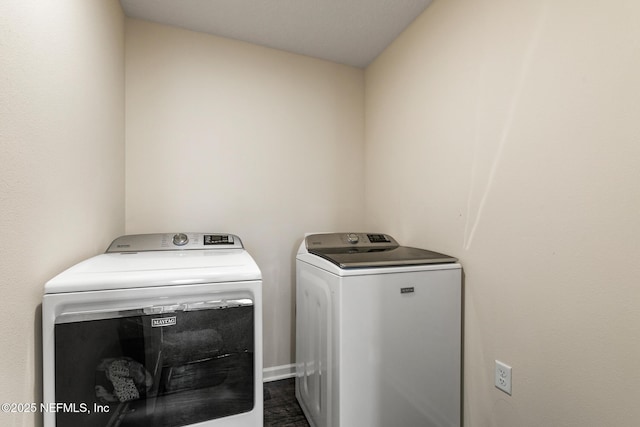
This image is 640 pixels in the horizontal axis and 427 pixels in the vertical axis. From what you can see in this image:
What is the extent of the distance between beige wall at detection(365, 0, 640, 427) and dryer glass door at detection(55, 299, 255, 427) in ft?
3.57

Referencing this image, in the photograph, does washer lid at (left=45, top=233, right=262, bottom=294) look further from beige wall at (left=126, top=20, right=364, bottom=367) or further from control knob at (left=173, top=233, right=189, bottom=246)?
beige wall at (left=126, top=20, right=364, bottom=367)

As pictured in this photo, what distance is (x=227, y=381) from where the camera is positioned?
1.05 meters

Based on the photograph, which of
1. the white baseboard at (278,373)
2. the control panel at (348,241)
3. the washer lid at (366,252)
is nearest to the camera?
the washer lid at (366,252)

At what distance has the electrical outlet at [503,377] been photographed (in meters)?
1.23

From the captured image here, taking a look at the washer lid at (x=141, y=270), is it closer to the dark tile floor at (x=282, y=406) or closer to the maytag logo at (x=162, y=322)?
the maytag logo at (x=162, y=322)

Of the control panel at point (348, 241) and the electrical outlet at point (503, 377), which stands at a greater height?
the control panel at point (348, 241)

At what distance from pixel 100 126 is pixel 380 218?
5.90 ft

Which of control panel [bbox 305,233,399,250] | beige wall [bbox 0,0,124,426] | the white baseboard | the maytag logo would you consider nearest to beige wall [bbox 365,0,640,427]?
control panel [bbox 305,233,399,250]

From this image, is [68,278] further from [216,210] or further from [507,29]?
[507,29]

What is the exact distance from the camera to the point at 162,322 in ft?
3.20

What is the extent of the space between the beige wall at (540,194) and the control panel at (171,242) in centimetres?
123

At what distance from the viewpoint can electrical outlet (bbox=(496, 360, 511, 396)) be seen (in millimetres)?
1229

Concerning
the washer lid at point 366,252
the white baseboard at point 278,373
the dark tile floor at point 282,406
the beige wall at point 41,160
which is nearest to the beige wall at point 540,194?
the washer lid at point 366,252

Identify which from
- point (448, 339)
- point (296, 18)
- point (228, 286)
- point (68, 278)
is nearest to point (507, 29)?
point (296, 18)
